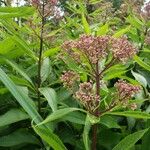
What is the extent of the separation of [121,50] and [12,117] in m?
0.44

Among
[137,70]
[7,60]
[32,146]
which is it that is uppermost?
[7,60]

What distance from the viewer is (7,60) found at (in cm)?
162

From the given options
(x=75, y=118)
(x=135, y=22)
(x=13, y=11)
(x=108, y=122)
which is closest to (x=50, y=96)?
(x=75, y=118)

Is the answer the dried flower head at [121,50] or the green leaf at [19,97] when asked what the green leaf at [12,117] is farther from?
the dried flower head at [121,50]

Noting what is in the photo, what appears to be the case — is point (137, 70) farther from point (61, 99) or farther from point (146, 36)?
point (61, 99)

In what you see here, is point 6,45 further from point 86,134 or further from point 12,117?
point 86,134

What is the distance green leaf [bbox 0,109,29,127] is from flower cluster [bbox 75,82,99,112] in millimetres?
275

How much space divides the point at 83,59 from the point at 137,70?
31.6 inches

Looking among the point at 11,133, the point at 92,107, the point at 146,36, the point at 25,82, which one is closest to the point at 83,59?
the point at 92,107

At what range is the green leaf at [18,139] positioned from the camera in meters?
1.51

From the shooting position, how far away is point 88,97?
1328 millimetres

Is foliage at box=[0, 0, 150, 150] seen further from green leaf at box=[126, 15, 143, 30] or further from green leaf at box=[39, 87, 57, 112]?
green leaf at box=[126, 15, 143, 30]

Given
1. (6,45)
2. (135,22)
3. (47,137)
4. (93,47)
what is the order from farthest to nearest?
1. (135,22)
2. (6,45)
3. (93,47)
4. (47,137)

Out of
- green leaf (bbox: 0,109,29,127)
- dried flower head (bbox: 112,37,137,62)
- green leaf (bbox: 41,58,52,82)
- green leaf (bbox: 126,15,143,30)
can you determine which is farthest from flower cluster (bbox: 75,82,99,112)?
green leaf (bbox: 126,15,143,30)
